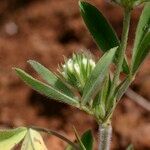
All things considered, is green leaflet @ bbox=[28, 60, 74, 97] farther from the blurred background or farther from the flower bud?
the blurred background

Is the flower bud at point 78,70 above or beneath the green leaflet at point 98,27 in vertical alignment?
beneath

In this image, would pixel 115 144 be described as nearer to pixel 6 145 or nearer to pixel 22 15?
pixel 22 15

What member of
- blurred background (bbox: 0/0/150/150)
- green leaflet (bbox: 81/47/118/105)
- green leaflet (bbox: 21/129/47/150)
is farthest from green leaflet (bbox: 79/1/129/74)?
blurred background (bbox: 0/0/150/150)

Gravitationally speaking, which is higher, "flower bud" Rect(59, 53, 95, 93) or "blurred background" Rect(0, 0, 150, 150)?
"flower bud" Rect(59, 53, 95, 93)

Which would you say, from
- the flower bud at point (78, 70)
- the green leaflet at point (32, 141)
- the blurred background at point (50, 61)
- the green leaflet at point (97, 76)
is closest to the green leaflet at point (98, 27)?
the flower bud at point (78, 70)

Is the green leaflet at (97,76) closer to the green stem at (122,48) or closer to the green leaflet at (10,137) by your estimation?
the green stem at (122,48)

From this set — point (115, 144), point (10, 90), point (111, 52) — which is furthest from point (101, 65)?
point (10, 90)

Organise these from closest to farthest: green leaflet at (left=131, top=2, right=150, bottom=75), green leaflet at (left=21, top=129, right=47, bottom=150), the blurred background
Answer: green leaflet at (left=131, top=2, right=150, bottom=75) → green leaflet at (left=21, top=129, right=47, bottom=150) → the blurred background
